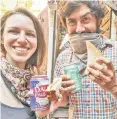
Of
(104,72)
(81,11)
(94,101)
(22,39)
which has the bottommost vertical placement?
(94,101)

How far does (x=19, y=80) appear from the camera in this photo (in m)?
1.27

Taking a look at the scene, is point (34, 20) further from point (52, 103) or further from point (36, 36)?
point (52, 103)

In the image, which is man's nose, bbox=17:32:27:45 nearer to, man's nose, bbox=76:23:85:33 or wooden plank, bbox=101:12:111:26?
man's nose, bbox=76:23:85:33

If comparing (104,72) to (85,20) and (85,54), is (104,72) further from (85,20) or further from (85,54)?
(85,20)

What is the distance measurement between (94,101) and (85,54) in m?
0.21

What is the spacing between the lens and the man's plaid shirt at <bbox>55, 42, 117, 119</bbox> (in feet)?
3.90

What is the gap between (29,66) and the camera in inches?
50.5

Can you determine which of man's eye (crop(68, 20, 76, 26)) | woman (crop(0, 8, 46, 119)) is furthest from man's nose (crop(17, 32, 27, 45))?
man's eye (crop(68, 20, 76, 26))

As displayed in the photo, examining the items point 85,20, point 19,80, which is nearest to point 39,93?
point 19,80

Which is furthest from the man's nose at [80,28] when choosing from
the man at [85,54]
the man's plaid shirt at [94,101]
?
the man's plaid shirt at [94,101]

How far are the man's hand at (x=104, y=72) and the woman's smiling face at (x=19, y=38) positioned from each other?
305 millimetres

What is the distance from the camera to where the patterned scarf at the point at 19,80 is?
1.27m

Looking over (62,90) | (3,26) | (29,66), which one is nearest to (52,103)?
(62,90)

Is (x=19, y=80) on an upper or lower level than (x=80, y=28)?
lower
